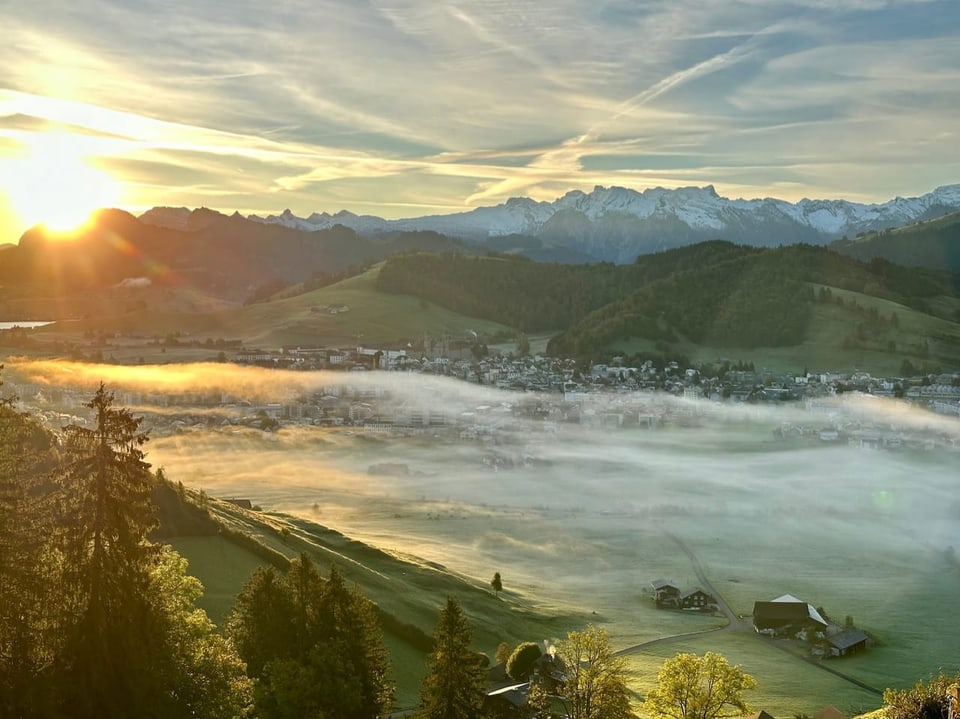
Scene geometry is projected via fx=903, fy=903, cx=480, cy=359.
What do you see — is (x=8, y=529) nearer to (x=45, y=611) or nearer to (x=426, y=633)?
(x=45, y=611)

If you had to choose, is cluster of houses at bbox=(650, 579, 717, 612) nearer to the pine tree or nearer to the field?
the field

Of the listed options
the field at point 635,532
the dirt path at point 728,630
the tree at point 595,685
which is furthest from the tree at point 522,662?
the dirt path at point 728,630

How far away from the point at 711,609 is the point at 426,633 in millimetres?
38123

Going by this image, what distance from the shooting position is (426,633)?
6100 centimetres

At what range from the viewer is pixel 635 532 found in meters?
125

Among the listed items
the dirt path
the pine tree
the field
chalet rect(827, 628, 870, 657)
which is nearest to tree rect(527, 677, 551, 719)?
the field

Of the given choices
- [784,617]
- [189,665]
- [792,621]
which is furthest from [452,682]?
[784,617]

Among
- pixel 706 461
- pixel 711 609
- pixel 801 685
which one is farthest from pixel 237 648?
pixel 706 461

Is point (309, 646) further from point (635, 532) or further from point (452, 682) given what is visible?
point (635, 532)

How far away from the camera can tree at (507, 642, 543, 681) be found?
55.4 meters

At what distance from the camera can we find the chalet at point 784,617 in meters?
78.9

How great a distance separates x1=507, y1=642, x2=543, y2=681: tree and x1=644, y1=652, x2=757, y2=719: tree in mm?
11162

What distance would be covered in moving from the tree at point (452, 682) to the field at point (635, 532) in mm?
15690

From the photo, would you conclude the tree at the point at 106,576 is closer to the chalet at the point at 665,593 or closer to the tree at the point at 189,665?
the tree at the point at 189,665
